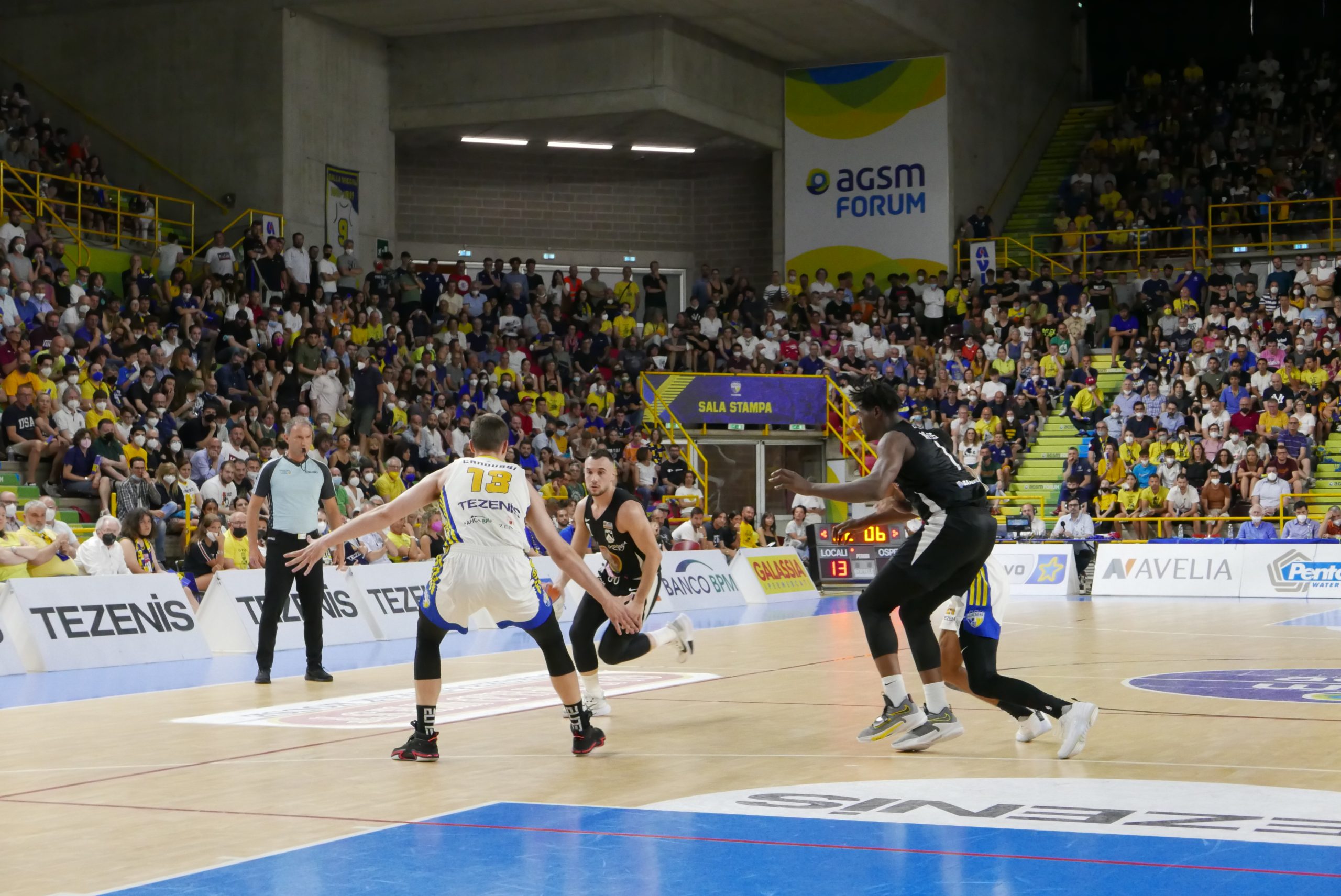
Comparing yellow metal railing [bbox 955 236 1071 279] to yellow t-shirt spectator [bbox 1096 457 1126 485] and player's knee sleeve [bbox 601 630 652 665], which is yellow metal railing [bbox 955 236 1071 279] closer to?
yellow t-shirt spectator [bbox 1096 457 1126 485]

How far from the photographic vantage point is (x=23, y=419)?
65.9 feet

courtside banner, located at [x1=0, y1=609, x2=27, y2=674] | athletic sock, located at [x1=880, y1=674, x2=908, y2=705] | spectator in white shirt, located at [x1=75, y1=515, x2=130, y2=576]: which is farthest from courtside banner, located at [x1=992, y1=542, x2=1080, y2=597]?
athletic sock, located at [x1=880, y1=674, x2=908, y2=705]

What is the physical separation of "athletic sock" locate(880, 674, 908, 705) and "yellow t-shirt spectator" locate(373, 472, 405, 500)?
15035mm

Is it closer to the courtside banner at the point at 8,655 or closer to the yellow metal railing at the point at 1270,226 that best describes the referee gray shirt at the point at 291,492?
the courtside banner at the point at 8,655

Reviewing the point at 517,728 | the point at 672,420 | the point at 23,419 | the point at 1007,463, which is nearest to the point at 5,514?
the point at 23,419

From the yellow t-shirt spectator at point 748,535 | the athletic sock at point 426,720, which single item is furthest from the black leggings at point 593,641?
the yellow t-shirt spectator at point 748,535

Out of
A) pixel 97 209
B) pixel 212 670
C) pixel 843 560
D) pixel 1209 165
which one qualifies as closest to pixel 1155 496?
pixel 843 560

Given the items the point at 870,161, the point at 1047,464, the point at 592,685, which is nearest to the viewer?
the point at 592,685

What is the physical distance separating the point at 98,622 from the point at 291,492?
127 inches

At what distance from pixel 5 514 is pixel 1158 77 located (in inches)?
1313

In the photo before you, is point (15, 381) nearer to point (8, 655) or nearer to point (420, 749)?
point (8, 655)

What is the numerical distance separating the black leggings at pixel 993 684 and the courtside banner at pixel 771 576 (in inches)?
592

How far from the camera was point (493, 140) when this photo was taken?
35.6 m

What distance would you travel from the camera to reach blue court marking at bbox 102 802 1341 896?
217 inches
